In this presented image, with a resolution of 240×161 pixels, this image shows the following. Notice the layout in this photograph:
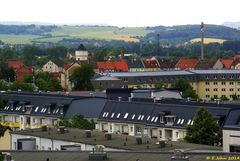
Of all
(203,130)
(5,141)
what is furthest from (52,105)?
(5,141)

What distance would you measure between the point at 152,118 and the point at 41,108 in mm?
16265

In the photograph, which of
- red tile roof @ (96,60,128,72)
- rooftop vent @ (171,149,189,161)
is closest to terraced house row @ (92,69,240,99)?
red tile roof @ (96,60,128,72)

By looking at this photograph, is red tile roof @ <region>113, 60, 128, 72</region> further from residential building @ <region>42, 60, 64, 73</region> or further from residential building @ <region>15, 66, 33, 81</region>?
residential building @ <region>15, 66, 33, 81</region>

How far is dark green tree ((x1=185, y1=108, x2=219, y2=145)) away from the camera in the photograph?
58.3 m

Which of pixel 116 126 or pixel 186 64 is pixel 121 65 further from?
pixel 116 126

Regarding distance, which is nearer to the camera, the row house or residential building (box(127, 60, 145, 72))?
the row house

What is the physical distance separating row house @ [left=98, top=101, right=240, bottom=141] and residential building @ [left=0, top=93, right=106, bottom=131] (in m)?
2.42

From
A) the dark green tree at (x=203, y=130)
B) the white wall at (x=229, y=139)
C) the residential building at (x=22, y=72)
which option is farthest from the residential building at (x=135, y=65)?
the white wall at (x=229, y=139)

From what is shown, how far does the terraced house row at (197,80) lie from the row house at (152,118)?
6379 cm

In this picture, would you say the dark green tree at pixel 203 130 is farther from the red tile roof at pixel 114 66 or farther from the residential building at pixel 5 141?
the red tile roof at pixel 114 66

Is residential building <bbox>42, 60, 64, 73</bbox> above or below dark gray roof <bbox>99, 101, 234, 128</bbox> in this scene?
below

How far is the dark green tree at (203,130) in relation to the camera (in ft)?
191

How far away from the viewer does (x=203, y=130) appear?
193ft

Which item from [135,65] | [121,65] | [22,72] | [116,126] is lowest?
[135,65]
